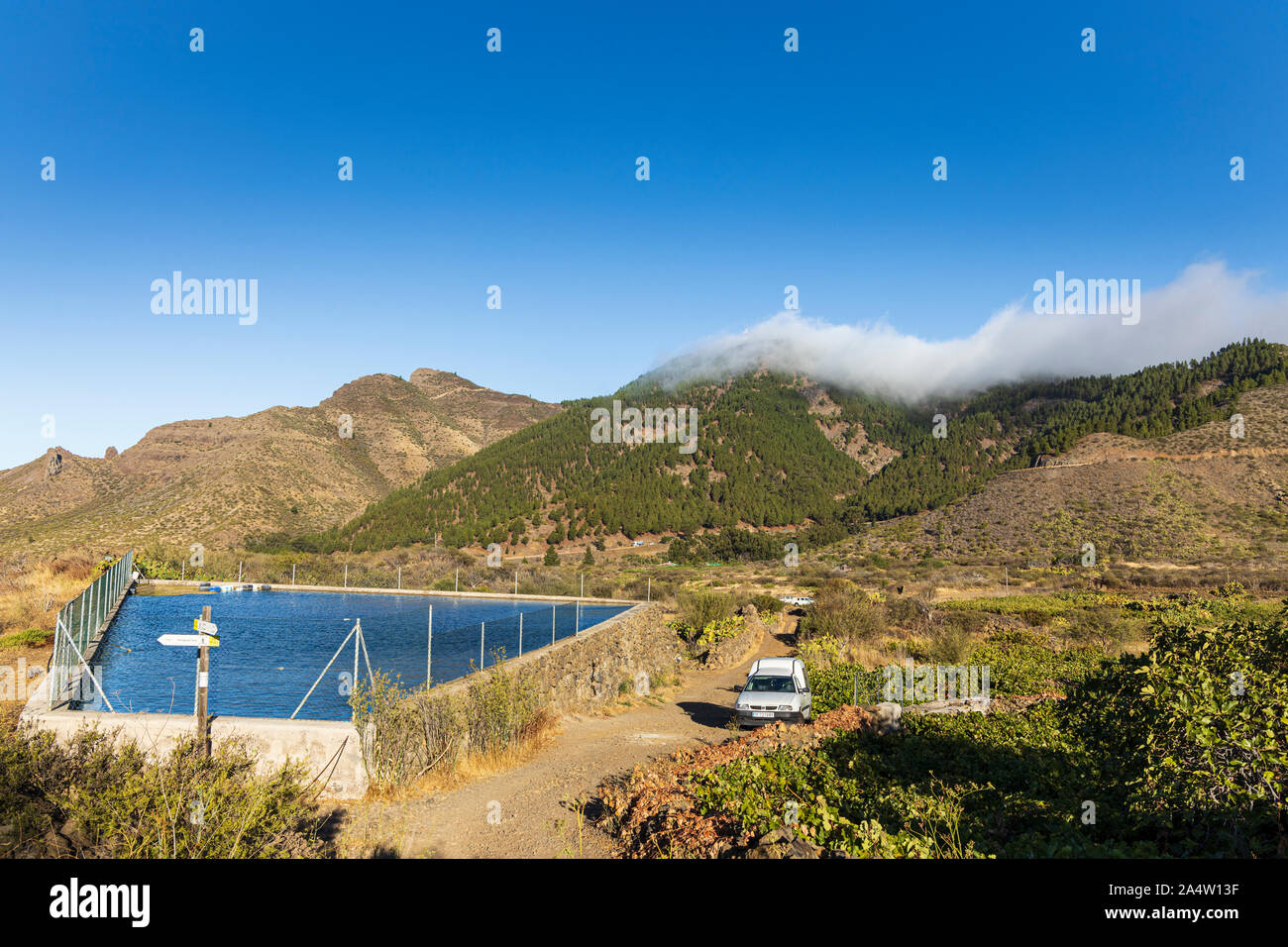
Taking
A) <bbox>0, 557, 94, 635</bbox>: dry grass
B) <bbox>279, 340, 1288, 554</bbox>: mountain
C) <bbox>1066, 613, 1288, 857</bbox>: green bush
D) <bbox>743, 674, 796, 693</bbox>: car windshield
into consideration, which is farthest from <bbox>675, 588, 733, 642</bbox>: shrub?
<bbox>279, 340, 1288, 554</bbox>: mountain

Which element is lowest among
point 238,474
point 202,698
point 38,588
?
point 38,588

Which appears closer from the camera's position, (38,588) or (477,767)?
(477,767)

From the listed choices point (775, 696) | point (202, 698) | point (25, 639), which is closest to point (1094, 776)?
point (775, 696)

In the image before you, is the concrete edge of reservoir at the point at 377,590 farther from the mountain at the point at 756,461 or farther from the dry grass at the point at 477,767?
the mountain at the point at 756,461

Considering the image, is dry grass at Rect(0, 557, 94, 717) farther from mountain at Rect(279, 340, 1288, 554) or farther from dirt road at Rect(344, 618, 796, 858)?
mountain at Rect(279, 340, 1288, 554)

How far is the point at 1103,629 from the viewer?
933 inches

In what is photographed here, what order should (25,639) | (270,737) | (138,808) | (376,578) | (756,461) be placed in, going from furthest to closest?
(756,461)
(376,578)
(25,639)
(270,737)
(138,808)

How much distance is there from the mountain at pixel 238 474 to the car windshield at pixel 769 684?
56.0 meters

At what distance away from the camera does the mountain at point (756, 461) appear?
70.4 m

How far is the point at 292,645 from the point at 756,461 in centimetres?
8318

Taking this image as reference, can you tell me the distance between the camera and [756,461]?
98.1 meters

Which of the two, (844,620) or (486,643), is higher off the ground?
(486,643)

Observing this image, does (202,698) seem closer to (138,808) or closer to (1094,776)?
(138,808)

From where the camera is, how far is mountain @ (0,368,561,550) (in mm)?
59969
